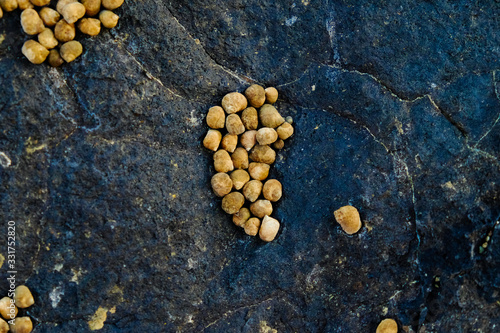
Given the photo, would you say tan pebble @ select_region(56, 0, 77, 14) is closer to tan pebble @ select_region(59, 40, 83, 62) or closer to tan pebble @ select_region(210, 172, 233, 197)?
tan pebble @ select_region(59, 40, 83, 62)

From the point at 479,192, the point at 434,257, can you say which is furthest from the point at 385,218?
the point at 479,192

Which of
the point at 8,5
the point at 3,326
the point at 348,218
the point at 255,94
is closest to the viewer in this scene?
the point at 8,5

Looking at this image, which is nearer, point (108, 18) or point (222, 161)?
point (108, 18)

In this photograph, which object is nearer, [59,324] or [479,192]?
[59,324]

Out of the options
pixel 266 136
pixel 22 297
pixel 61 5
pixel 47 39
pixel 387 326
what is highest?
pixel 61 5

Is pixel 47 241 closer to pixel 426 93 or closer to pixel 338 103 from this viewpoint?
pixel 338 103

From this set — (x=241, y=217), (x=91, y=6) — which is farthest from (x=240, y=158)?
(x=91, y=6)

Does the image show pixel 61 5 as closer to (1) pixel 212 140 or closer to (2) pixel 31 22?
(2) pixel 31 22
